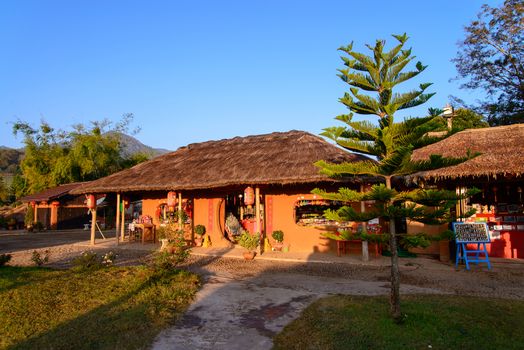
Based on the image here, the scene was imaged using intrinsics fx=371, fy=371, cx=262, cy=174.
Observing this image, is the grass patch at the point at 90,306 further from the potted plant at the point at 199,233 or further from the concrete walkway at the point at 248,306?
the potted plant at the point at 199,233

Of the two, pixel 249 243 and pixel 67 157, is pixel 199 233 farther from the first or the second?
pixel 67 157

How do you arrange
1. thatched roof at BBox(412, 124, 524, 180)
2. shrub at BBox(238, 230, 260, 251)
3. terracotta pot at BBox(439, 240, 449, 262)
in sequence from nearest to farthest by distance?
thatched roof at BBox(412, 124, 524, 180) < terracotta pot at BBox(439, 240, 449, 262) < shrub at BBox(238, 230, 260, 251)

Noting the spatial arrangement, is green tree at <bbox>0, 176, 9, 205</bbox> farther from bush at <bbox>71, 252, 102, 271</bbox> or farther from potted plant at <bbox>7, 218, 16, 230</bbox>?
bush at <bbox>71, 252, 102, 271</bbox>

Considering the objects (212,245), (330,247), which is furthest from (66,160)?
(330,247)

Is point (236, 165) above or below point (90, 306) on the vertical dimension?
above

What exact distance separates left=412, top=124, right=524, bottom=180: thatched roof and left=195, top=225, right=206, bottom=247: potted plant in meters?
7.42

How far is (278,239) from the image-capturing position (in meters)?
Result: 11.9

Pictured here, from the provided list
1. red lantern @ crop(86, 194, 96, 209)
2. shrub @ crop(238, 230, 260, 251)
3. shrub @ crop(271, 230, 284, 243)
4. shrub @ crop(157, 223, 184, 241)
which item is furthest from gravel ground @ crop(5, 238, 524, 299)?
red lantern @ crop(86, 194, 96, 209)

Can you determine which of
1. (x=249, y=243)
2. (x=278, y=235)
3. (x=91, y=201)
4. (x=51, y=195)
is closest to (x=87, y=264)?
(x=249, y=243)

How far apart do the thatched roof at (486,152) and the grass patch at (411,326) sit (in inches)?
157

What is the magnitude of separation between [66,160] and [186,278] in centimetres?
2236

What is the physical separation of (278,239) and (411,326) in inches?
283

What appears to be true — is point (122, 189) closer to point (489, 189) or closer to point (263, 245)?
point (263, 245)

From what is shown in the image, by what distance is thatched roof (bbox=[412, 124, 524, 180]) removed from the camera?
901 centimetres
